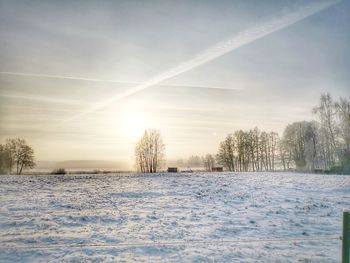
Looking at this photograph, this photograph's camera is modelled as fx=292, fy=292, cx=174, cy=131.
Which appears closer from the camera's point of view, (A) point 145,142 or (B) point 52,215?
(B) point 52,215

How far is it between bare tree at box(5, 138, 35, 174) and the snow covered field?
135ft

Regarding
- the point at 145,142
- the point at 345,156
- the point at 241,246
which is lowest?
the point at 241,246

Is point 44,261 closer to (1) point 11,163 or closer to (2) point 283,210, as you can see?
(2) point 283,210

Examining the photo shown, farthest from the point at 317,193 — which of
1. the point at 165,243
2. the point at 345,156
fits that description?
the point at 345,156

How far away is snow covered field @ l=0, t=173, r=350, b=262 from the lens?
889cm

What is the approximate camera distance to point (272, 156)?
265 feet

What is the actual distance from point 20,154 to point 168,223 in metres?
55.2

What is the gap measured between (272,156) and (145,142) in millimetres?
37622

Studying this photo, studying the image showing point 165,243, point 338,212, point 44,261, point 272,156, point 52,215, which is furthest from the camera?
point 272,156

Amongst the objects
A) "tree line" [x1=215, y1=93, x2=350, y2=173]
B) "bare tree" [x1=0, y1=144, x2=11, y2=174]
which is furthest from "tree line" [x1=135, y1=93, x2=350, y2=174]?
"bare tree" [x1=0, y1=144, x2=11, y2=174]

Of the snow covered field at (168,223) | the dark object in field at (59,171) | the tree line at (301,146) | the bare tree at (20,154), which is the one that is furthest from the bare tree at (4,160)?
the tree line at (301,146)

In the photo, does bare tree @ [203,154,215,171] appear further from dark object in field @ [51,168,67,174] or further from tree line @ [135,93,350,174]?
dark object in field @ [51,168,67,174]

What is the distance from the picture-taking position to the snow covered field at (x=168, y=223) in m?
8.89

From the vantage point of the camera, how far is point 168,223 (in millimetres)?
12469
